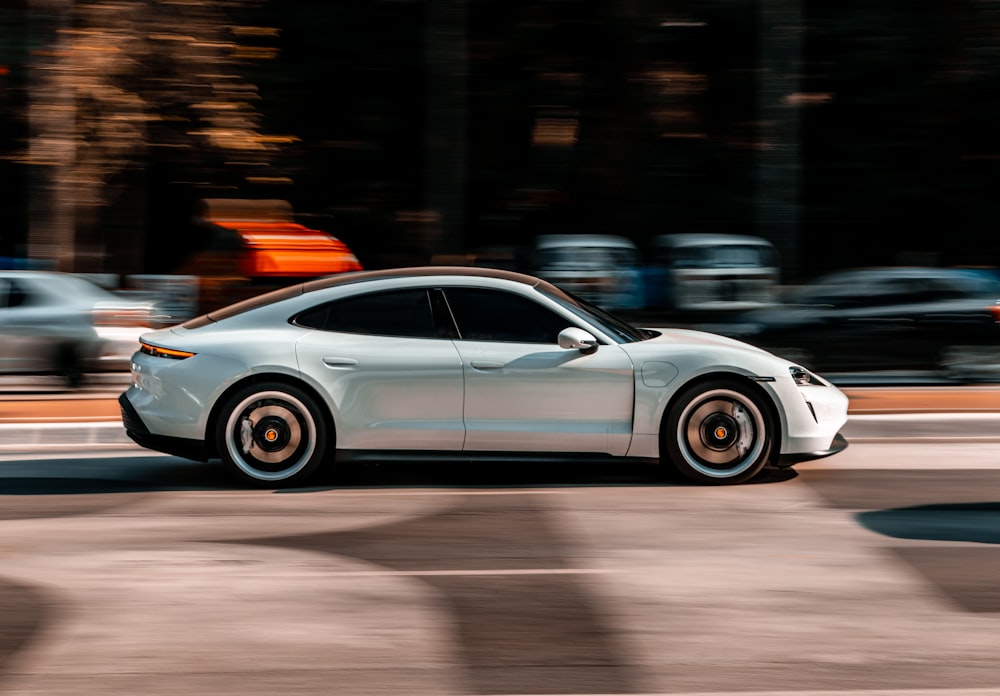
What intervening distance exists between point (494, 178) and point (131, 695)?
2386cm

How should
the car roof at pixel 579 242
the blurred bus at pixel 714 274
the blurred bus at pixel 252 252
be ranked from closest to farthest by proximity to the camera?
the blurred bus at pixel 714 274 < the car roof at pixel 579 242 < the blurred bus at pixel 252 252

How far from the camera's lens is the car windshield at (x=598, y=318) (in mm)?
8320

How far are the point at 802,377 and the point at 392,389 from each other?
2458 millimetres

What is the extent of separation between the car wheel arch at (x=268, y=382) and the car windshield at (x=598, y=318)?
148 cm

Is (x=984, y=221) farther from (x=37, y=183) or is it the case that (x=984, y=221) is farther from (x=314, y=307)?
(x=314, y=307)

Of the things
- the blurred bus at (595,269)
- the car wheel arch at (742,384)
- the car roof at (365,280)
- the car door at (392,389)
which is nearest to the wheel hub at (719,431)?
the car wheel arch at (742,384)

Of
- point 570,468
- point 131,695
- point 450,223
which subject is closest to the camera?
point 131,695

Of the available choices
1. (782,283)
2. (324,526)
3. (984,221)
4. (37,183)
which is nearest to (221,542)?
(324,526)

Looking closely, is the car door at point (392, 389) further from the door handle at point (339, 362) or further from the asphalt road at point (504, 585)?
the asphalt road at point (504, 585)

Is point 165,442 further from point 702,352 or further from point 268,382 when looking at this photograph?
point 702,352

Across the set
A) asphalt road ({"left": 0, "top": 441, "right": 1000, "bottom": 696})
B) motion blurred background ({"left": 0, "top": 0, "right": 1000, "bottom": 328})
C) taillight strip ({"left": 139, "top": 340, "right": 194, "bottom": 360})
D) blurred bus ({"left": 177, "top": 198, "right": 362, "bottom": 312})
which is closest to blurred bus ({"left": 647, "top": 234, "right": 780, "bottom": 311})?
blurred bus ({"left": 177, "top": 198, "right": 362, "bottom": 312})

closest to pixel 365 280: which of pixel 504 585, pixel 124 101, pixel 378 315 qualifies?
pixel 378 315

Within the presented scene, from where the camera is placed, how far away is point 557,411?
26.5 feet

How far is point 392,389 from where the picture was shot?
8.12 meters
